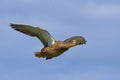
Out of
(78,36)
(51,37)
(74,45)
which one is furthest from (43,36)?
(74,45)

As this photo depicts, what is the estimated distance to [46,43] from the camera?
46.9ft

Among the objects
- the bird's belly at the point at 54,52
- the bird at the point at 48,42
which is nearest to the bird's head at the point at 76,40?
the bird at the point at 48,42

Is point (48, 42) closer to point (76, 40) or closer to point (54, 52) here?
point (76, 40)

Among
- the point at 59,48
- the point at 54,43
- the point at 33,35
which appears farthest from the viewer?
the point at 33,35

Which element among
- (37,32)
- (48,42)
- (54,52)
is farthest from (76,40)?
(37,32)

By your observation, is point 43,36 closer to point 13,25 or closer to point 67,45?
point 13,25

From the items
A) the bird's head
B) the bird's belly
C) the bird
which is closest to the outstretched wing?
the bird

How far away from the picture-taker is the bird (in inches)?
493

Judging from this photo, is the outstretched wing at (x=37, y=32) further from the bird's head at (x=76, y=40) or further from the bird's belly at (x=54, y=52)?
the bird's belly at (x=54, y=52)

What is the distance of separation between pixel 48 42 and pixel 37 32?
31.9 inches

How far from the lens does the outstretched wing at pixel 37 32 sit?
1430 centimetres

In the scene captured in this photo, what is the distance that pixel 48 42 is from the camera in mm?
14227

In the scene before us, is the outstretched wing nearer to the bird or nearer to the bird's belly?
the bird

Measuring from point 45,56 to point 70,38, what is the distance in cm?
115
